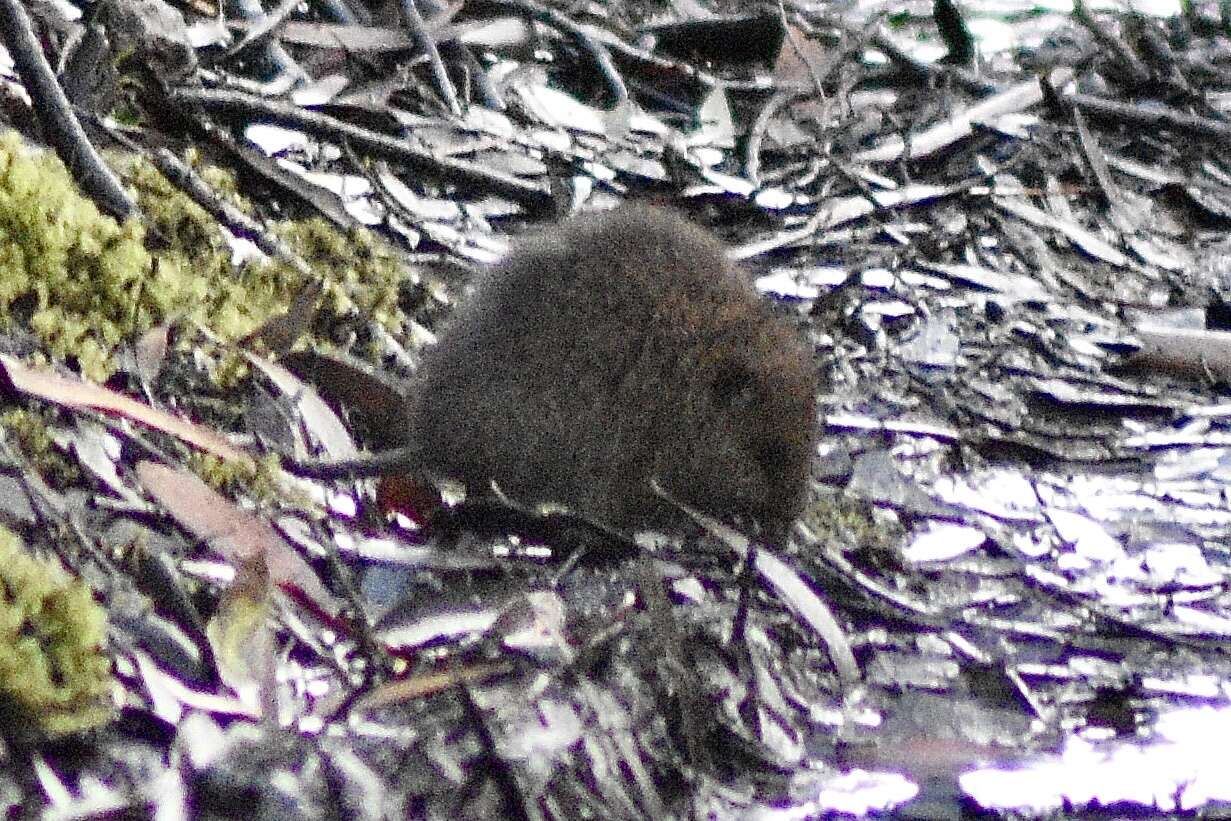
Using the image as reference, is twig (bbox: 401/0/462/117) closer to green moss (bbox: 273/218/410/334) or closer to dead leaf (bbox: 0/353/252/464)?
green moss (bbox: 273/218/410/334)

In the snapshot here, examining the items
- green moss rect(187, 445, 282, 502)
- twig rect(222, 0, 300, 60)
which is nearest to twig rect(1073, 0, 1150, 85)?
twig rect(222, 0, 300, 60)

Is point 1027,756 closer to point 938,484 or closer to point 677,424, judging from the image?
point 677,424

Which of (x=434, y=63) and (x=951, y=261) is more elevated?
(x=434, y=63)

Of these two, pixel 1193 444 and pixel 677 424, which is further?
pixel 1193 444

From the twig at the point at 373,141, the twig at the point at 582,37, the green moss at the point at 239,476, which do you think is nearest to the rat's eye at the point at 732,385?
the green moss at the point at 239,476

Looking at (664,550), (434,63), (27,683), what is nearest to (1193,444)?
(664,550)

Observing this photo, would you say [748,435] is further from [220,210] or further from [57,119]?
[57,119]

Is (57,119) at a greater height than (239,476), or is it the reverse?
(57,119)

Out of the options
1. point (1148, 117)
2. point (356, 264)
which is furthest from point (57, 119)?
point (1148, 117)
